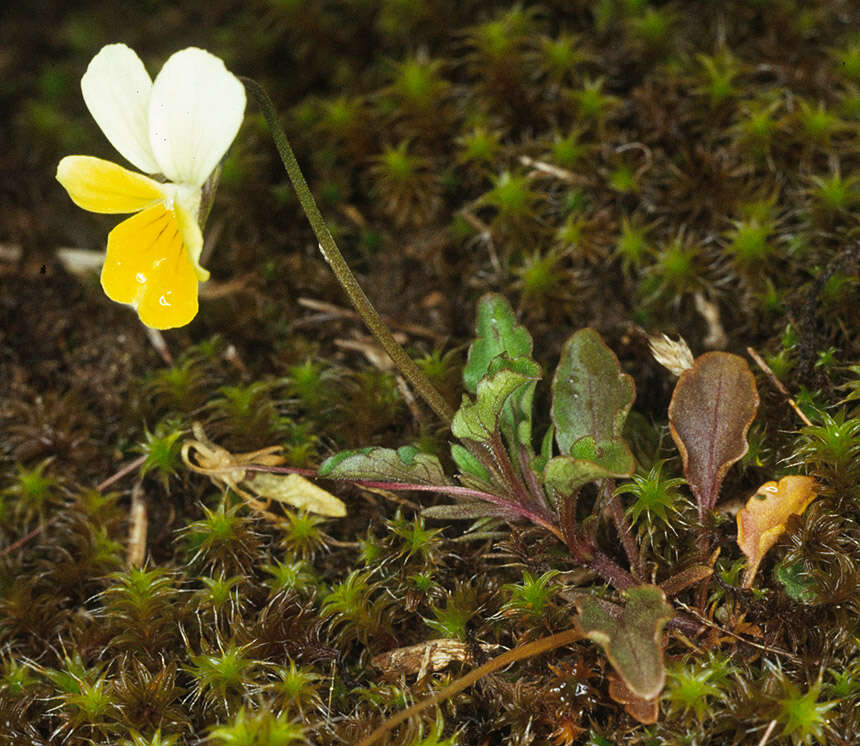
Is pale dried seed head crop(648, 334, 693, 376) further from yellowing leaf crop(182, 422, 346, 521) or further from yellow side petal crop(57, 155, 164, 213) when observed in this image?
yellow side petal crop(57, 155, 164, 213)

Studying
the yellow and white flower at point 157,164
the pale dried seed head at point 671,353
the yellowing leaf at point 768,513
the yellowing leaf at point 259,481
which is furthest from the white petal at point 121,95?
the yellowing leaf at point 768,513

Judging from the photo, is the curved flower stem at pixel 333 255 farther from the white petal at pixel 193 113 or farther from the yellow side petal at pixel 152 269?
the yellow side petal at pixel 152 269

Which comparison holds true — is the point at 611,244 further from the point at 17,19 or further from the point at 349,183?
the point at 17,19

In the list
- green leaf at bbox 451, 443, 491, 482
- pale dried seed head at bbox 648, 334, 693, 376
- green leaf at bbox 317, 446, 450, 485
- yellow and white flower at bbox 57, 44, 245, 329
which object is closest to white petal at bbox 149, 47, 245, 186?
yellow and white flower at bbox 57, 44, 245, 329

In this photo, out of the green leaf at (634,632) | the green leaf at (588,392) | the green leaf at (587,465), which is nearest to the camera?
the green leaf at (634,632)

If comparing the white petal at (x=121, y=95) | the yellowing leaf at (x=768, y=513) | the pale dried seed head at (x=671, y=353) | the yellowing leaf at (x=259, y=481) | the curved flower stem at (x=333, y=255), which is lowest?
the yellowing leaf at (x=768, y=513)

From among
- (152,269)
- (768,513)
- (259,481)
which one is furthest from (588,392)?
(152,269)

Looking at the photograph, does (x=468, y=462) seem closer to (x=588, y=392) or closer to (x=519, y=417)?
(x=519, y=417)
